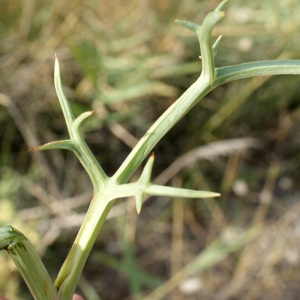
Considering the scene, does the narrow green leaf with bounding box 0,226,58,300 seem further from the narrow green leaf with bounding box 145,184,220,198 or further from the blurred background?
the blurred background

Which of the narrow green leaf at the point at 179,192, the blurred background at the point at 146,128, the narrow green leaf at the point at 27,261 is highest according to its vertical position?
the blurred background at the point at 146,128

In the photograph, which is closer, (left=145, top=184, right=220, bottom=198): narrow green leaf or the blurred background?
(left=145, top=184, right=220, bottom=198): narrow green leaf

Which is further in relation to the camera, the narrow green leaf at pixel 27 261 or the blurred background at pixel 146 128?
the blurred background at pixel 146 128

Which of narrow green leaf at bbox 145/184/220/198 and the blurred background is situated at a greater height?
the blurred background

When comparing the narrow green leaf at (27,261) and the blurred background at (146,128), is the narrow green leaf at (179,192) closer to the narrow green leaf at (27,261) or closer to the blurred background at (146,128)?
the narrow green leaf at (27,261)

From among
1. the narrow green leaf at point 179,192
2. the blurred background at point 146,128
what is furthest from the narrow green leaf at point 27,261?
the blurred background at point 146,128


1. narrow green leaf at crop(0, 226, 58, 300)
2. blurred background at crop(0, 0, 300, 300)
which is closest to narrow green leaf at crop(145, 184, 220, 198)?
narrow green leaf at crop(0, 226, 58, 300)

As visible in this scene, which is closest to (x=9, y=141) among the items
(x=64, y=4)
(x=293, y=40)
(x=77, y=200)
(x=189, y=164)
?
(x=77, y=200)

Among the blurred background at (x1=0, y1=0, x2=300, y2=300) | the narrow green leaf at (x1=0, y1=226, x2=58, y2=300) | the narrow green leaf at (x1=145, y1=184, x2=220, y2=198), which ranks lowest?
the narrow green leaf at (x1=0, y1=226, x2=58, y2=300)
